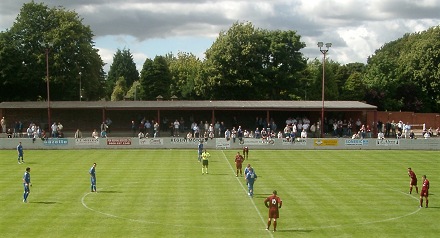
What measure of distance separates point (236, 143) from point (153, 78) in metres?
51.1

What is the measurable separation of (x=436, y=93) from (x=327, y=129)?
28.8 metres

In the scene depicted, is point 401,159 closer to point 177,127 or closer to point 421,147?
point 421,147

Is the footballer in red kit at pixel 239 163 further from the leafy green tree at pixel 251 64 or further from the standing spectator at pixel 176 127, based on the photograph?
the leafy green tree at pixel 251 64

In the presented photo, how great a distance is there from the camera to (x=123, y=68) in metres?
146

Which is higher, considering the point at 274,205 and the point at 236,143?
the point at 236,143

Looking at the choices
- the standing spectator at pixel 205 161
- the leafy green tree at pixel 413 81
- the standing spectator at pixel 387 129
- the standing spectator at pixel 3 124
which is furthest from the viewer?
the leafy green tree at pixel 413 81

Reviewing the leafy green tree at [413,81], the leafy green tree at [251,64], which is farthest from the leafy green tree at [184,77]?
the leafy green tree at [413,81]

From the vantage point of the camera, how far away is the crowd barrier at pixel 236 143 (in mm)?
50500

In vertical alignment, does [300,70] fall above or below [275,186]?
above

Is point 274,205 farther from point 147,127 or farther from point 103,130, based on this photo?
point 147,127

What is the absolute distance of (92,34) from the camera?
74.4m

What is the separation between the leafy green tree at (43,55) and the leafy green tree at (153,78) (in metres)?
26.3

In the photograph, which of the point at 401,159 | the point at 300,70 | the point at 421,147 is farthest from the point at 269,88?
the point at 401,159

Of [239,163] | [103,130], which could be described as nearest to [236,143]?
[103,130]
